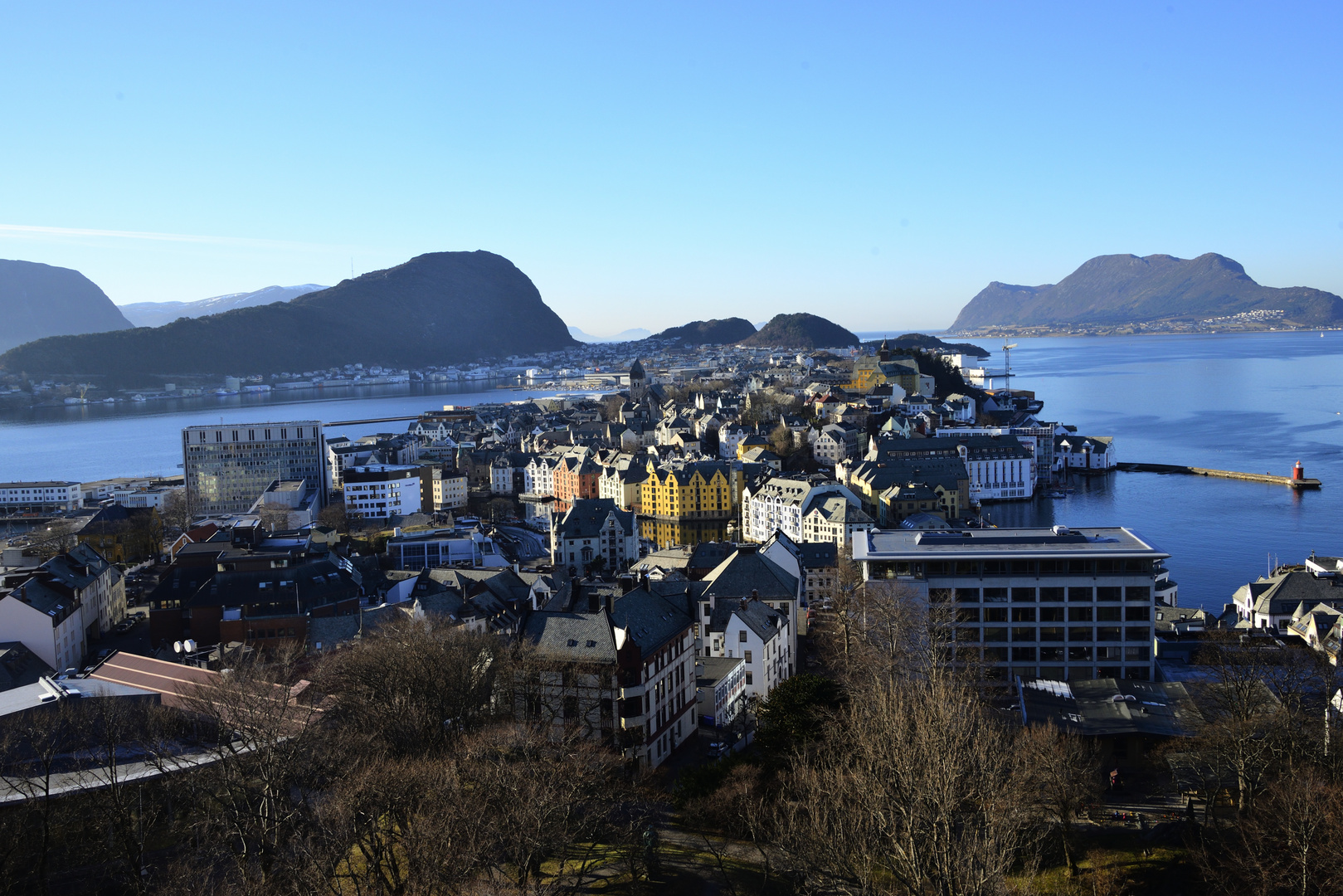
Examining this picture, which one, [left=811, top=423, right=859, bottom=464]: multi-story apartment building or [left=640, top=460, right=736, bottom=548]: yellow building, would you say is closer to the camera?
[left=640, top=460, right=736, bottom=548]: yellow building

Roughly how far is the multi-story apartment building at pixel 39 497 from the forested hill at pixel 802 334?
90258mm

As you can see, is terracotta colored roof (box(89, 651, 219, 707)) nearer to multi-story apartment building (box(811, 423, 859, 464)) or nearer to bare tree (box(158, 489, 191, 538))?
bare tree (box(158, 489, 191, 538))

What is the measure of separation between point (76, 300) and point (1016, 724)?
15667 cm

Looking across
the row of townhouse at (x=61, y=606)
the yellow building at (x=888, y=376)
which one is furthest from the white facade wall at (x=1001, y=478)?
the row of townhouse at (x=61, y=606)

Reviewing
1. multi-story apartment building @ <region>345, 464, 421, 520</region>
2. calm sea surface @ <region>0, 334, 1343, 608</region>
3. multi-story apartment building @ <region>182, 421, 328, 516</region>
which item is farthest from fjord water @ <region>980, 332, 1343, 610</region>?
multi-story apartment building @ <region>182, 421, 328, 516</region>

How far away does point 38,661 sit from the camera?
13.5 meters

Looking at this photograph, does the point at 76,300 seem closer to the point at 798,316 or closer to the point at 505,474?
the point at 798,316

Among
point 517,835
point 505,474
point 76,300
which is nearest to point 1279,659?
point 517,835

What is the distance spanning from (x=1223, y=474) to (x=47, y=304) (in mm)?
143211

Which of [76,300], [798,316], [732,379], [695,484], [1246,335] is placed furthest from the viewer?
[1246,335]

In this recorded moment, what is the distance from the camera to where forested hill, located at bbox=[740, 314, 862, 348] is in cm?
11962

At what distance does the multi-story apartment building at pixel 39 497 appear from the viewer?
114ft

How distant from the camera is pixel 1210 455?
42.3 m

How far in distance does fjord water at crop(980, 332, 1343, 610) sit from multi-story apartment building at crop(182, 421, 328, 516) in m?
24.1
